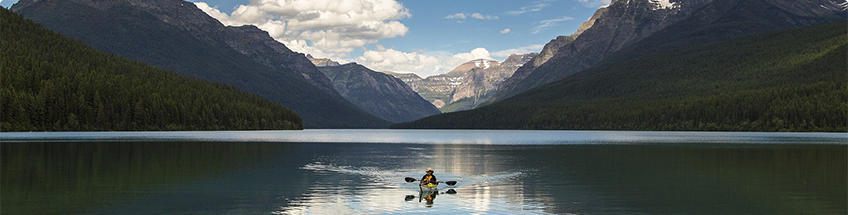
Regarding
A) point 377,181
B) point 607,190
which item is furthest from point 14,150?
point 607,190

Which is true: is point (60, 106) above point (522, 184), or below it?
above

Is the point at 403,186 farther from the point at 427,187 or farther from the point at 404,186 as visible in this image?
the point at 427,187

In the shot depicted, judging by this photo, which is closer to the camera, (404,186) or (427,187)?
(427,187)

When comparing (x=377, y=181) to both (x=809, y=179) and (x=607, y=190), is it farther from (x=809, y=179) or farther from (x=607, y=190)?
(x=809, y=179)

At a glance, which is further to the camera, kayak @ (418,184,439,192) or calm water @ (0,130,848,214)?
kayak @ (418,184,439,192)

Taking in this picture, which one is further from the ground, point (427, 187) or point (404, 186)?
point (427, 187)

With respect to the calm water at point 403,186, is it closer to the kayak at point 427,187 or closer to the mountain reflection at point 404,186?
the mountain reflection at point 404,186

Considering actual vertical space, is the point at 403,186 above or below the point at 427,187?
below

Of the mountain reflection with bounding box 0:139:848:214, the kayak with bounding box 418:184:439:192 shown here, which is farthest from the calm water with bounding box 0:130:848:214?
the kayak with bounding box 418:184:439:192

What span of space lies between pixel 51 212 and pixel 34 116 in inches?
6456

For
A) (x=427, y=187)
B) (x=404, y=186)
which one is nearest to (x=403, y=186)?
(x=404, y=186)

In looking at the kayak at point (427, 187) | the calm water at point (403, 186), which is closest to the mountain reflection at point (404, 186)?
the calm water at point (403, 186)

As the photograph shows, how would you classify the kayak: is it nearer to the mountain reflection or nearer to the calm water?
the calm water

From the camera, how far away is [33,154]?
86.2m
